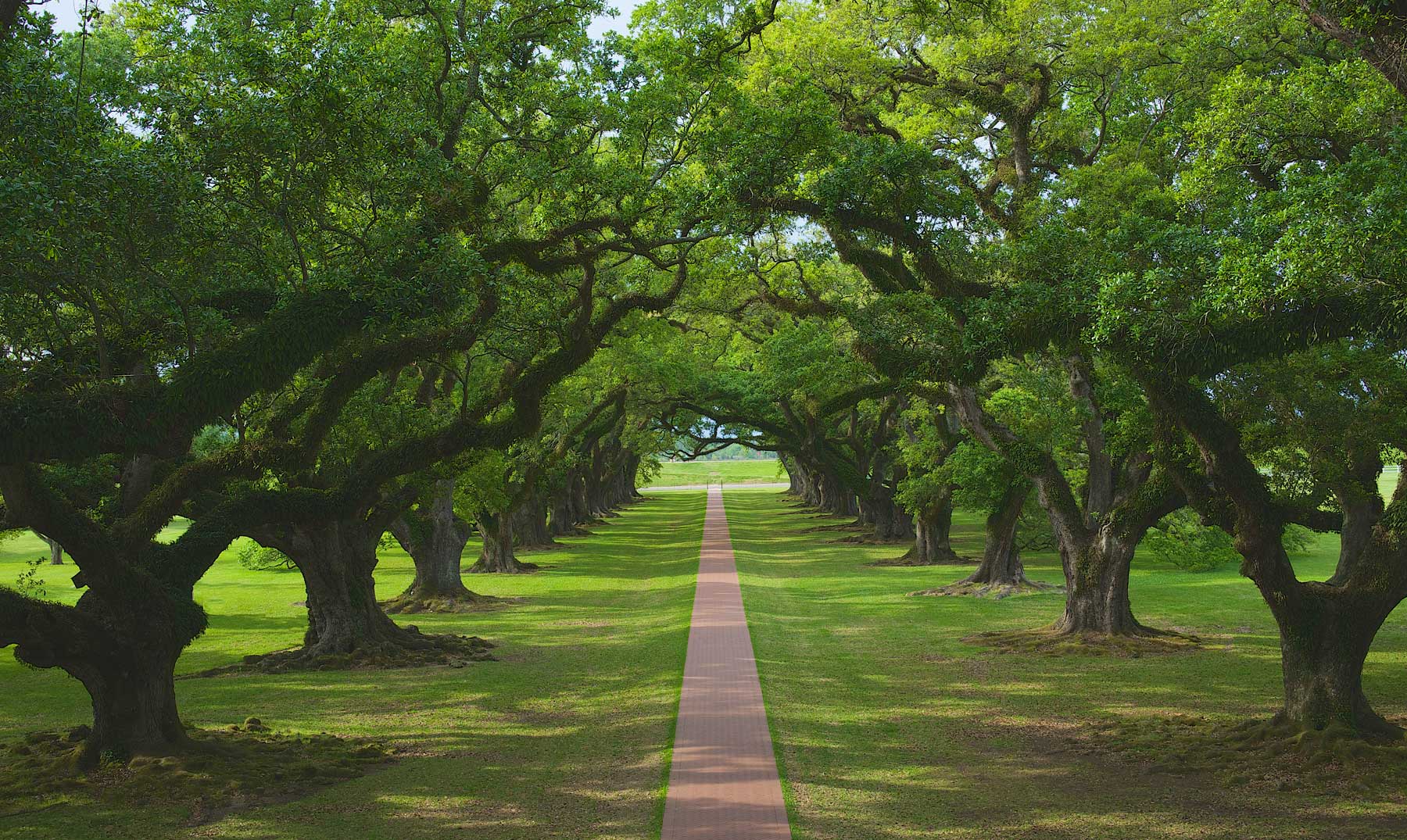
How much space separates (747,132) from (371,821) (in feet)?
27.2

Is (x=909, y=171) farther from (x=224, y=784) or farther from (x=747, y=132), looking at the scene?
(x=224, y=784)

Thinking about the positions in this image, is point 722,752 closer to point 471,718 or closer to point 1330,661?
point 471,718

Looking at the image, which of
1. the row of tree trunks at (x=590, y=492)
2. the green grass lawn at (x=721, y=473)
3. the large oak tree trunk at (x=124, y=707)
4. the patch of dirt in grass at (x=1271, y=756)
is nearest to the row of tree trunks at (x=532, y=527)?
the row of tree trunks at (x=590, y=492)

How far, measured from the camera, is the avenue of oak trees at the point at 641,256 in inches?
318

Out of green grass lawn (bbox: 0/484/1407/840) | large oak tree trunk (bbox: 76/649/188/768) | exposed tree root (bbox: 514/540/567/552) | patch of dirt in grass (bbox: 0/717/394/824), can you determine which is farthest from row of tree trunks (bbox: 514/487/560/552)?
large oak tree trunk (bbox: 76/649/188/768)

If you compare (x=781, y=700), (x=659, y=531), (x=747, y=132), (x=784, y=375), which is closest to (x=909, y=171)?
(x=747, y=132)

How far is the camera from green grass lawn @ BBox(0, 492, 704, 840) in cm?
828

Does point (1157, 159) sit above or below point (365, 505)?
above

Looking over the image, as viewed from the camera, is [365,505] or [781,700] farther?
[365,505]

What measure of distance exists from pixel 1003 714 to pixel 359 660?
32.1 ft

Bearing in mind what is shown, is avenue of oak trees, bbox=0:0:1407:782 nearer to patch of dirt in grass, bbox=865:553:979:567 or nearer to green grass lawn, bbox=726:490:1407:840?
green grass lawn, bbox=726:490:1407:840

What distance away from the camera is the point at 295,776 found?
31.5ft

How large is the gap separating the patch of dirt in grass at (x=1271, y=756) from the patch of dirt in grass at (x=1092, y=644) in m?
5.42

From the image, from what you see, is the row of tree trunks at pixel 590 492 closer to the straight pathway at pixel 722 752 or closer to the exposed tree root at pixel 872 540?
the exposed tree root at pixel 872 540
